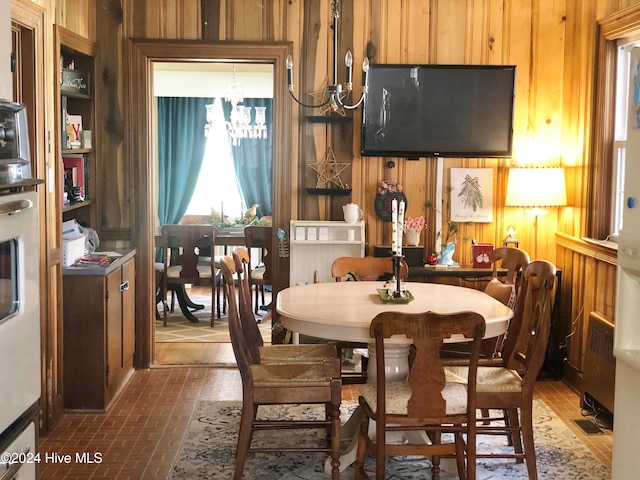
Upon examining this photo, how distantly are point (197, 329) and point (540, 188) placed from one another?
127 inches

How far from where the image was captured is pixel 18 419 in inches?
97.5

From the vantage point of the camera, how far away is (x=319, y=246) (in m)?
5.85

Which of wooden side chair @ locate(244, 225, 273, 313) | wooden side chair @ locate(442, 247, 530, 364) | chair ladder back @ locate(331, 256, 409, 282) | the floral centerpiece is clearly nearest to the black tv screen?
the floral centerpiece

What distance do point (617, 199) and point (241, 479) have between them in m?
2.90

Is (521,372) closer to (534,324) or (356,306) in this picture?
(534,324)

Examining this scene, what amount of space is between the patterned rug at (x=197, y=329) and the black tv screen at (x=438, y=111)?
1.96 meters

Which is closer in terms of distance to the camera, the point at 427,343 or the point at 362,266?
the point at 427,343

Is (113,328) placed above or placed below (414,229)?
below

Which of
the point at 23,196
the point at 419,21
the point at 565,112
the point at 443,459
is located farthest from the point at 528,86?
the point at 23,196

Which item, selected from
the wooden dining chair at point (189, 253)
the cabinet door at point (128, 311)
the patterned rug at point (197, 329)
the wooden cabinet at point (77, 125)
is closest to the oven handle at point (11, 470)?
the wooden cabinet at point (77, 125)

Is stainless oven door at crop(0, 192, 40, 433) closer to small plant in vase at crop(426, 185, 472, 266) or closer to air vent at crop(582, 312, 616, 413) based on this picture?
air vent at crop(582, 312, 616, 413)

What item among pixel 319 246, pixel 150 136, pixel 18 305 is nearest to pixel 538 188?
pixel 319 246

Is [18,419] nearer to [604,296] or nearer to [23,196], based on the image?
[23,196]

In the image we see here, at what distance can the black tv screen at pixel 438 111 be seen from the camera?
18.6ft
